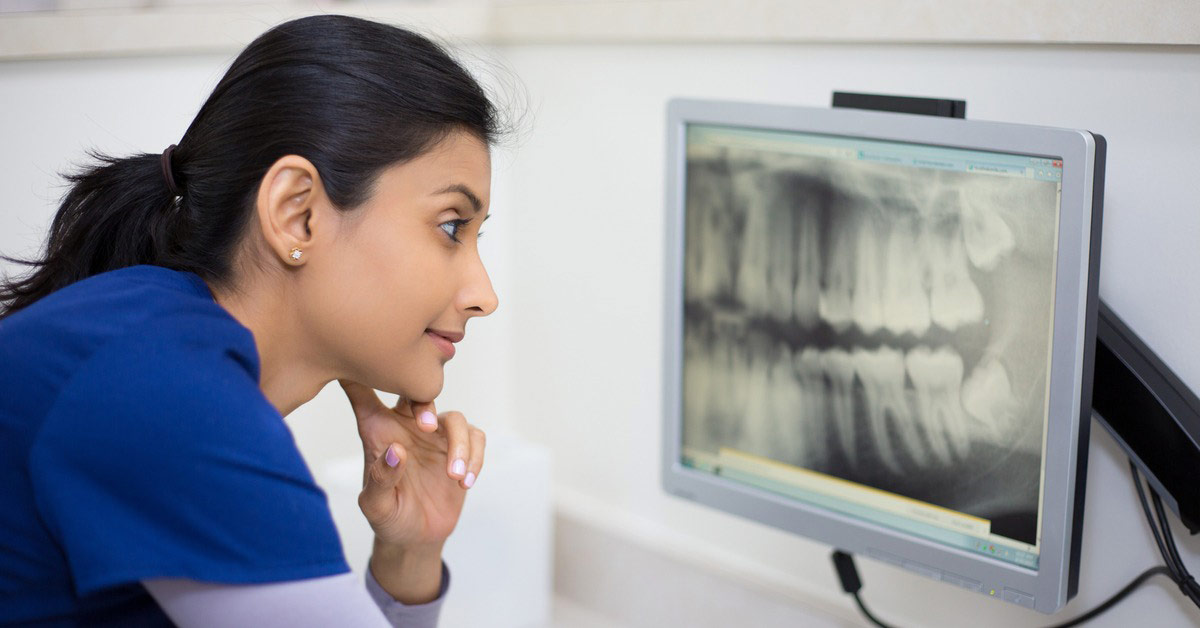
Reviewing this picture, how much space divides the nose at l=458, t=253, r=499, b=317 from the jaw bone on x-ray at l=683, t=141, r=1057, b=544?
0.26 metres

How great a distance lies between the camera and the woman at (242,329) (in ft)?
1.97

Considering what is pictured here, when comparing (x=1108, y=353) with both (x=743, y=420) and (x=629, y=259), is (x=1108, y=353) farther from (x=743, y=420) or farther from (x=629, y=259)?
(x=629, y=259)

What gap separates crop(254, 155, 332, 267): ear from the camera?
72 centimetres

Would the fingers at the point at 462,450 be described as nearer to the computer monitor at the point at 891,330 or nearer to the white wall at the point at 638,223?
the computer monitor at the point at 891,330

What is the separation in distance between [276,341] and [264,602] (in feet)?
0.76

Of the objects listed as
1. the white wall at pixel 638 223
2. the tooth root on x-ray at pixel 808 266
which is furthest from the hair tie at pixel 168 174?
the tooth root on x-ray at pixel 808 266

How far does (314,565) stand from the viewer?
633 millimetres

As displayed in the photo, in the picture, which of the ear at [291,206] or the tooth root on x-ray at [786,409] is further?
the tooth root on x-ray at [786,409]

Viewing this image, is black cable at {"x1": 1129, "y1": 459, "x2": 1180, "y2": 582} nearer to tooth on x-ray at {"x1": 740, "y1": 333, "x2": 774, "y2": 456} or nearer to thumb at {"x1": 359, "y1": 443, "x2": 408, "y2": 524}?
tooth on x-ray at {"x1": 740, "y1": 333, "x2": 774, "y2": 456}

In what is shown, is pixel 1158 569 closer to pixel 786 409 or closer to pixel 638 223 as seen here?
pixel 786 409

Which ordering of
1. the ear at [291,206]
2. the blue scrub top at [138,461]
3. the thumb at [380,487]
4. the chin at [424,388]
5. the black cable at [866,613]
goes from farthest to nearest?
the black cable at [866,613], the thumb at [380,487], the chin at [424,388], the ear at [291,206], the blue scrub top at [138,461]

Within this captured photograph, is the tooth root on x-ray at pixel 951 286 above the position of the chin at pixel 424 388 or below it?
above

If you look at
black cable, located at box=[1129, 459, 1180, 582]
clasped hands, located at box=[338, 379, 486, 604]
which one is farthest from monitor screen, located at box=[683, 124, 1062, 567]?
clasped hands, located at box=[338, 379, 486, 604]

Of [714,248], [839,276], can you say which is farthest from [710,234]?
[839,276]
